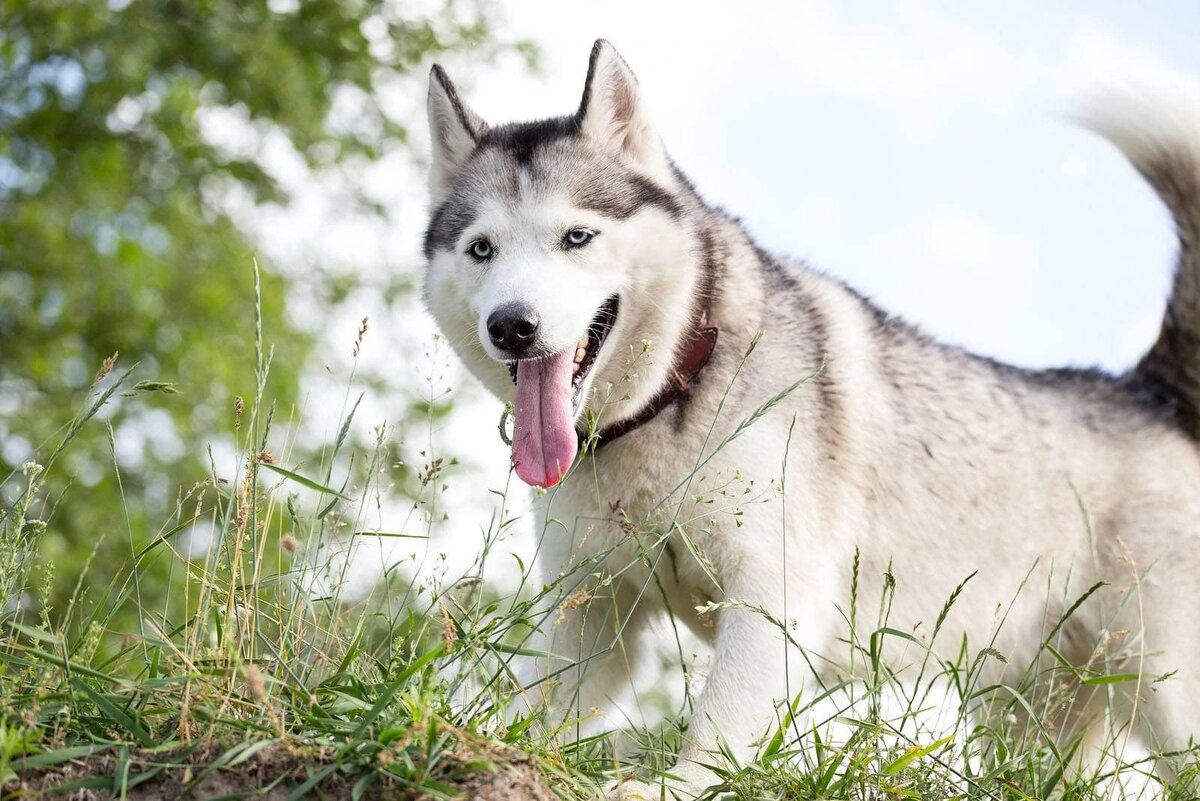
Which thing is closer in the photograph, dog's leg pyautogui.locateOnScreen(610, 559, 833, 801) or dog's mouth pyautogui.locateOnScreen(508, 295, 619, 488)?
dog's leg pyautogui.locateOnScreen(610, 559, 833, 801)

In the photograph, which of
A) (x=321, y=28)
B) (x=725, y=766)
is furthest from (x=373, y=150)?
(x=725, y=766)

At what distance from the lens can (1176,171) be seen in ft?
16.0

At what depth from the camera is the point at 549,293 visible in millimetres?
3510

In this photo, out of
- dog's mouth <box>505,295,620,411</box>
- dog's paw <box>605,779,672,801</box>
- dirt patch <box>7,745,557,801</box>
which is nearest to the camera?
dirt patch <box>7,745,557,801</box>

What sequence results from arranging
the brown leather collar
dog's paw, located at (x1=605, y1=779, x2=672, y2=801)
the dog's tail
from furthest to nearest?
1. the dog's tail
2. the brown leather collar
3. dog's paw, located at (x1=605, y1=779, x2=672, y2=801)

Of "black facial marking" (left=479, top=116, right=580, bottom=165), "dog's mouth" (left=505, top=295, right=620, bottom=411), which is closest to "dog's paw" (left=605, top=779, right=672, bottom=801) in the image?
"dog's mouth" (left=505, top=295, right=620, bottom=411)

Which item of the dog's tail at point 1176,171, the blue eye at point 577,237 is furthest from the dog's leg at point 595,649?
the dog's tail at point 1176,171

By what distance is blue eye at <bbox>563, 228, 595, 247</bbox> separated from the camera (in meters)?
3.74

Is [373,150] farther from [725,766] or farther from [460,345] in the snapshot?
[725,766]

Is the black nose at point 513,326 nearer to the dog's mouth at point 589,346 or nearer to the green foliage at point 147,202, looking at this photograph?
the dog's mouth at point 589,346

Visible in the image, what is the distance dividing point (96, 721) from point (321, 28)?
11364mm

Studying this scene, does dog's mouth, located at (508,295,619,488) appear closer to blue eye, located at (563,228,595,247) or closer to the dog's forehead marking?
blue eye, located at (563,228,595,247)

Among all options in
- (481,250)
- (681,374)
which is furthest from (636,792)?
(481,250)

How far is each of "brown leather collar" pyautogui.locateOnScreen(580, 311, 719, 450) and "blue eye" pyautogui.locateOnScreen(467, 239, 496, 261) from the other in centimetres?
63
